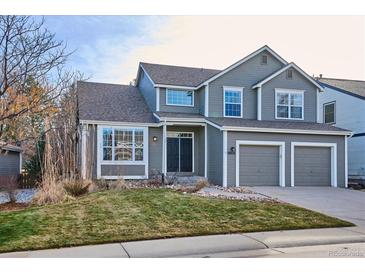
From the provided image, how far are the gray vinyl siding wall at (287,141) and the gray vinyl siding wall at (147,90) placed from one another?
5123 millimetres

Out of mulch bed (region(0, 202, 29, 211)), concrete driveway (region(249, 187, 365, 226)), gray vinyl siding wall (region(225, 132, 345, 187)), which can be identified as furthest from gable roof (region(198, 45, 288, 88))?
mulch bed (region(0, 202, 29, 211))

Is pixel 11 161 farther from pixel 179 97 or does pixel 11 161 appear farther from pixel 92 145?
pixel 179 97

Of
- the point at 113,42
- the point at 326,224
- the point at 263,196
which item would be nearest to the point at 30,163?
the point at 113,42

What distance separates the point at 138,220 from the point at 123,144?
30.0 feet

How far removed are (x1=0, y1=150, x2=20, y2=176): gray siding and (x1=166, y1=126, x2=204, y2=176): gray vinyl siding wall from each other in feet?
35.3

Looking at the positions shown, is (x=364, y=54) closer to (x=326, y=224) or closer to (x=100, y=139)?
(x=326, y=224)

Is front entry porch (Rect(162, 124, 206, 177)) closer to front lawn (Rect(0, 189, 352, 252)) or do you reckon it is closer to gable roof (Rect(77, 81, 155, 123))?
gable roof (Rect(77, 81, 155, 123))

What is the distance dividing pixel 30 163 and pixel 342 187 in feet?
51.2

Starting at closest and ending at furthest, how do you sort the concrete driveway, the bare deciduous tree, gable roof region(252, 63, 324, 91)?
the bare deciduous tree < the concrete driveway < gable roof region(252, 63, 324, 91)

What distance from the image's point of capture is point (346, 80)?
86.4ft

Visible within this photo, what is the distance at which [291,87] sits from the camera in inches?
797

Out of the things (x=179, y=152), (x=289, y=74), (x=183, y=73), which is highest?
(x=183, y=73)

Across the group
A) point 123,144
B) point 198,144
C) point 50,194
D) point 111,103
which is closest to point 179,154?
point 198,144

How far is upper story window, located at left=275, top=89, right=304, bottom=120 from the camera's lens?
20.1 metres
